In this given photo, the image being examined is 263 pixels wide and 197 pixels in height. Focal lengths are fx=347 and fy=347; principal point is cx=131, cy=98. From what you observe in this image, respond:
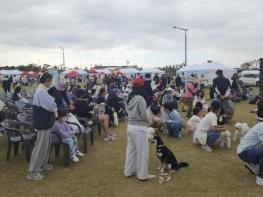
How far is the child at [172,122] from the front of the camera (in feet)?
31.6

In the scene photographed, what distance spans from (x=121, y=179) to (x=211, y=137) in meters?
2.84

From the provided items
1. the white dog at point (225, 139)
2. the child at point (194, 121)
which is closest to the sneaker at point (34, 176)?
the white dog at point (225, 139)

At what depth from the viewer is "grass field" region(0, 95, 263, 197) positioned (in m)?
5.42

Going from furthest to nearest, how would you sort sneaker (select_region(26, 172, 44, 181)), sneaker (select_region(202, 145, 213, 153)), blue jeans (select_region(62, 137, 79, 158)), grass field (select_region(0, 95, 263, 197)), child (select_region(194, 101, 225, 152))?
1. sneaker (select_region(202, 145, 213, 153))
2. child (select_region(194, 101, 225, 152))
3. blue jeans (select_region(62, 137, 79, 158))
4. sneaker (select_region(26, 172, 44, 181))
5. grass field (select_region(0, 95, 263, 197))

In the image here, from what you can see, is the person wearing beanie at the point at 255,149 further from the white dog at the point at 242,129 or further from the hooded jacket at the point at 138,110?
the white dog at the point at 242,129

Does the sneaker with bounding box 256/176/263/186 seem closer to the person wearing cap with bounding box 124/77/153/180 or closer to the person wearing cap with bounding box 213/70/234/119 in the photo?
the person wearing cap with bounding box 124/77/153/180

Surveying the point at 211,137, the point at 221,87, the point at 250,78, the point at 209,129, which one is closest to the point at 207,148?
the point at 211,137

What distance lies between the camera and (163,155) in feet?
20.3

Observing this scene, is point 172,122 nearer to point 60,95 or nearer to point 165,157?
point 60,95

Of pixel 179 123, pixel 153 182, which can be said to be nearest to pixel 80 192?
pixel 153 182

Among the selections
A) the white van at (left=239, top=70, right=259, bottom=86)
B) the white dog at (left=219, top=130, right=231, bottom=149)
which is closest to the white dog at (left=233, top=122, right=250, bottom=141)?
the white dog at (left=219, top=130, right=231, bottom=149)

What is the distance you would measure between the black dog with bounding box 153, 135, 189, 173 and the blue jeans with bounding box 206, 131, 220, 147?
168 cm

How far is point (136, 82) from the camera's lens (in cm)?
583

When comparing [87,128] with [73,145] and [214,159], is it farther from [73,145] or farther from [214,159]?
[214,159]
